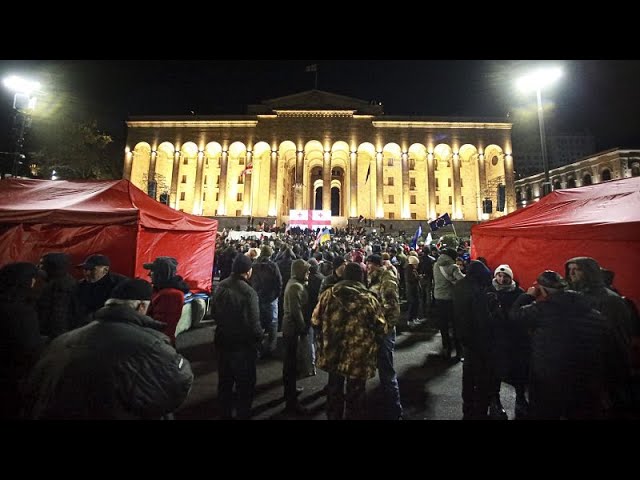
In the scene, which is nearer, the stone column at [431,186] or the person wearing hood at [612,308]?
the person wearing hood at [612,308]

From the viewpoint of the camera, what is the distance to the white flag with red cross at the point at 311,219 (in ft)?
84.0

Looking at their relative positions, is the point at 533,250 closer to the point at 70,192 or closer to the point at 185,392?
the point at 185,392

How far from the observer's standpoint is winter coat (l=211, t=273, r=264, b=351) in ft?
10.5

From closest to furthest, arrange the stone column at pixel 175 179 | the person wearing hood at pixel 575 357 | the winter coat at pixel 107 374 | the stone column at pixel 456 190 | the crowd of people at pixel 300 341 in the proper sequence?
1. the winter coat at pixel 107 374
2. the crowd of people at pixel 300 341
3. the person wearing hood at pixel 575 357
4. the stone column at pixel 456 190
5. the stone column at pixel 175 179

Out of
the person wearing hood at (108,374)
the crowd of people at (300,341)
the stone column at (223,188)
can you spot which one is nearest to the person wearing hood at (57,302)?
the crowd of people at (300,341)

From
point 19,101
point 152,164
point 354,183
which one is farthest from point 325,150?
point 19,101

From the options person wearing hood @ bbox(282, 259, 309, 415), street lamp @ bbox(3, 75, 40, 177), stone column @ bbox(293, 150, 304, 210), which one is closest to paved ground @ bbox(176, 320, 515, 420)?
person wearing hood @ bbox(282, 259, 309, 415)

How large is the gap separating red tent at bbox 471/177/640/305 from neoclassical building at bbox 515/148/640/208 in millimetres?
36404

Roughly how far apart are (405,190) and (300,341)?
35.1 metres

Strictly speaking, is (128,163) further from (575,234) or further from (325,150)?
(575,234)

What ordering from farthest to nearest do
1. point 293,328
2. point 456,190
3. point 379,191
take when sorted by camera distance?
point 456,190 < point 379,191 < point 293,328

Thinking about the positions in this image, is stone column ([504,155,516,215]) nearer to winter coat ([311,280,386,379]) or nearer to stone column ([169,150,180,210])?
winter coat ([311,280,386,379])

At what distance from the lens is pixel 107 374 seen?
1.57 meters

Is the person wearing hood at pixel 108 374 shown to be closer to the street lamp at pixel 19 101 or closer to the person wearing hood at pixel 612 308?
the person wearing hood at pixel 612 308
